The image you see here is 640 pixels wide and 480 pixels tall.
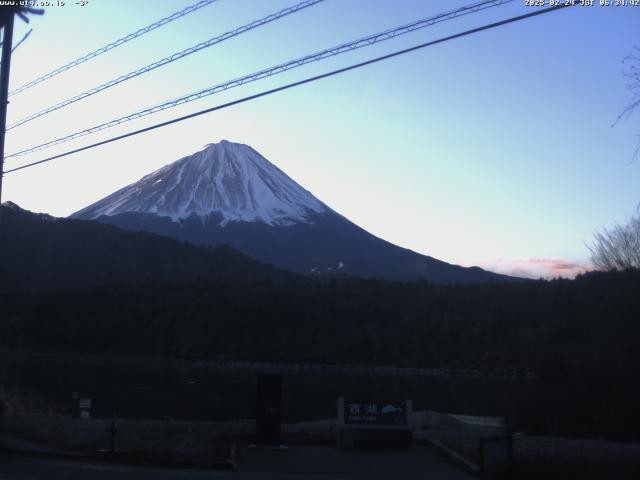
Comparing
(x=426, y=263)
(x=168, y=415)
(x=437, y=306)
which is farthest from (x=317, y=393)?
(x=426, y=263)

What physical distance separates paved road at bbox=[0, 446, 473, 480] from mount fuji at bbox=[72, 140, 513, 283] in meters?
148

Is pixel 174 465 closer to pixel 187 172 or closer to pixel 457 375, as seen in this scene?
pixel 457 375

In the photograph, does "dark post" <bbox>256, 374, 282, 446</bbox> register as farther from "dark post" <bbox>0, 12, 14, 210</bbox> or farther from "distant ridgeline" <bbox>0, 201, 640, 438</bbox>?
"distant ridgeline" <bbox>0, 201, 640, 438</bbox>

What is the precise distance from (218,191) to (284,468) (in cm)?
17332

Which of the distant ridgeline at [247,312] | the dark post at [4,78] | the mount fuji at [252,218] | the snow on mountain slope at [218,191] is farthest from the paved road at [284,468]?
the snow on mountain slope at [218,191]

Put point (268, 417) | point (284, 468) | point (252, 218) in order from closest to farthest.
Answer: point (284, 468) < point (268, 417) < point (252, 218)

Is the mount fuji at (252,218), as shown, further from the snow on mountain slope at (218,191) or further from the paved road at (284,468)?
the paved road at (284,468)

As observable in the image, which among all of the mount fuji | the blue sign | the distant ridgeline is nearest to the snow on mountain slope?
the mount fuji

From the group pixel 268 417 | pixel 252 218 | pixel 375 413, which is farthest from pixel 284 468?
pixel 252 218

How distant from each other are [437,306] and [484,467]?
9271 cm

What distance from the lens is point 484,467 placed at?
14250mm

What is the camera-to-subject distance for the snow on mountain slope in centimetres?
18138

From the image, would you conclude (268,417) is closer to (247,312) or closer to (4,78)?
(4,78)

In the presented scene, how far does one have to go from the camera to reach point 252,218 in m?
187
